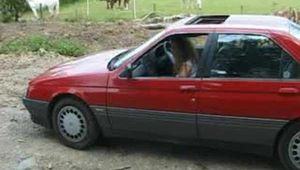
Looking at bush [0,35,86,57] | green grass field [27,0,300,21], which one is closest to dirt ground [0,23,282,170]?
bush [0,35,86,57]

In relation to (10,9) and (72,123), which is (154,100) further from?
(10,9)

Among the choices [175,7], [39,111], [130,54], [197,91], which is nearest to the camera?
[197,91]

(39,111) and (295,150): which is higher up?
(39,111)

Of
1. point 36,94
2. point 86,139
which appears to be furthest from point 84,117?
point 36,94

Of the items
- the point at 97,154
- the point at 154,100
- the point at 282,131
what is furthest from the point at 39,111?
the point at 282,131

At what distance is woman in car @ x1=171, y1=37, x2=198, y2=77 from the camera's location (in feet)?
22.5

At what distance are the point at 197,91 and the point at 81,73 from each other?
149 centimetres

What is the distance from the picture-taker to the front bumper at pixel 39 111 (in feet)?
25.1

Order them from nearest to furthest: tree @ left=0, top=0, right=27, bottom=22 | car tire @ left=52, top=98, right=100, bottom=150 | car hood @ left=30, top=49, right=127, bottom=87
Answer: car hood @ left=30, top=49, right=127, bottom=87 → car tire @ left=52, top=98, right=100, bottom=150 → tree @ left=0, top=0, right=27, bottom=22

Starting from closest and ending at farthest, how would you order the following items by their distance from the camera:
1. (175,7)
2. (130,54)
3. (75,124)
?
(130,54) < (75,124) < (175,7)

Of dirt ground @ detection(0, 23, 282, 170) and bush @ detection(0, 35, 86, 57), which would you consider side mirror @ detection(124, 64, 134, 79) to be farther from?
bush @ detection(0, 35, 86, 57)

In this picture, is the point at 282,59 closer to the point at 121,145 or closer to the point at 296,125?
the point at 296,125

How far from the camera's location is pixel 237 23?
686 cm

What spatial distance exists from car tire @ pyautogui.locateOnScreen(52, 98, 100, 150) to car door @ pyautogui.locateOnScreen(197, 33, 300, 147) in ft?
4.48
